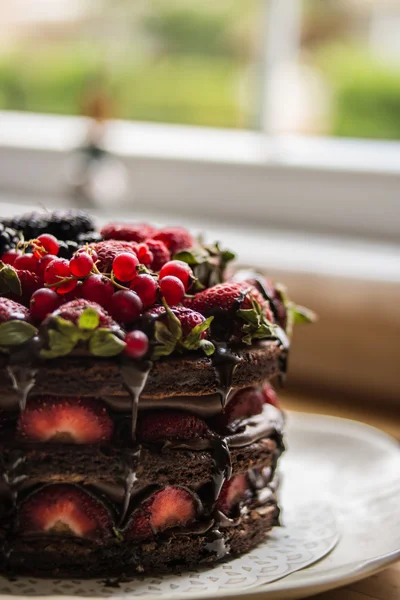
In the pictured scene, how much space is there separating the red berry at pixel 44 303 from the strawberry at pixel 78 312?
0.07ft

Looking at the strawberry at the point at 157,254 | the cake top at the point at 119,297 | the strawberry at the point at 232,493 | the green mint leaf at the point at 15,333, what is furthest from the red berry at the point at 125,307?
the strawberry at the point at 232,493

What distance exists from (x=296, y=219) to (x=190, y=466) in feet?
6.61

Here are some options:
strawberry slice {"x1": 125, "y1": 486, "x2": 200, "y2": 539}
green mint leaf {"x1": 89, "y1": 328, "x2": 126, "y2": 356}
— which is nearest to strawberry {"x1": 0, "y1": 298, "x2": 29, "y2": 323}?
green mint leaf {"x1": 89, "y1": 328, "x2": 126, "y2": 356}

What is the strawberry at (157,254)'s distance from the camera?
4.51 ft

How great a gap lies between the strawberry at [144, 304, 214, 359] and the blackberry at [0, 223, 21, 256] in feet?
1.04

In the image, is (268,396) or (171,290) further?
(268,396)

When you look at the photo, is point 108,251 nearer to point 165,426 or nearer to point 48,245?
point 48,245

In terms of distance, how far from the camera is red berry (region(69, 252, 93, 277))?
1.18m

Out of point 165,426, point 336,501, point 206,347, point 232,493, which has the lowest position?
point 336,501

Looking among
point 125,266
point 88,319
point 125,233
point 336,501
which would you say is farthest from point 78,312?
point 336,501

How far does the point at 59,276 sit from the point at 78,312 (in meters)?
0.10

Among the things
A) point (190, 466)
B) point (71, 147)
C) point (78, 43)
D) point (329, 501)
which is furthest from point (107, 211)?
point (190, 466)

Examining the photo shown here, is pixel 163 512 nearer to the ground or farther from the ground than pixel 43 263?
nearer to the ground

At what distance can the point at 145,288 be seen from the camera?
1194 millimetres
